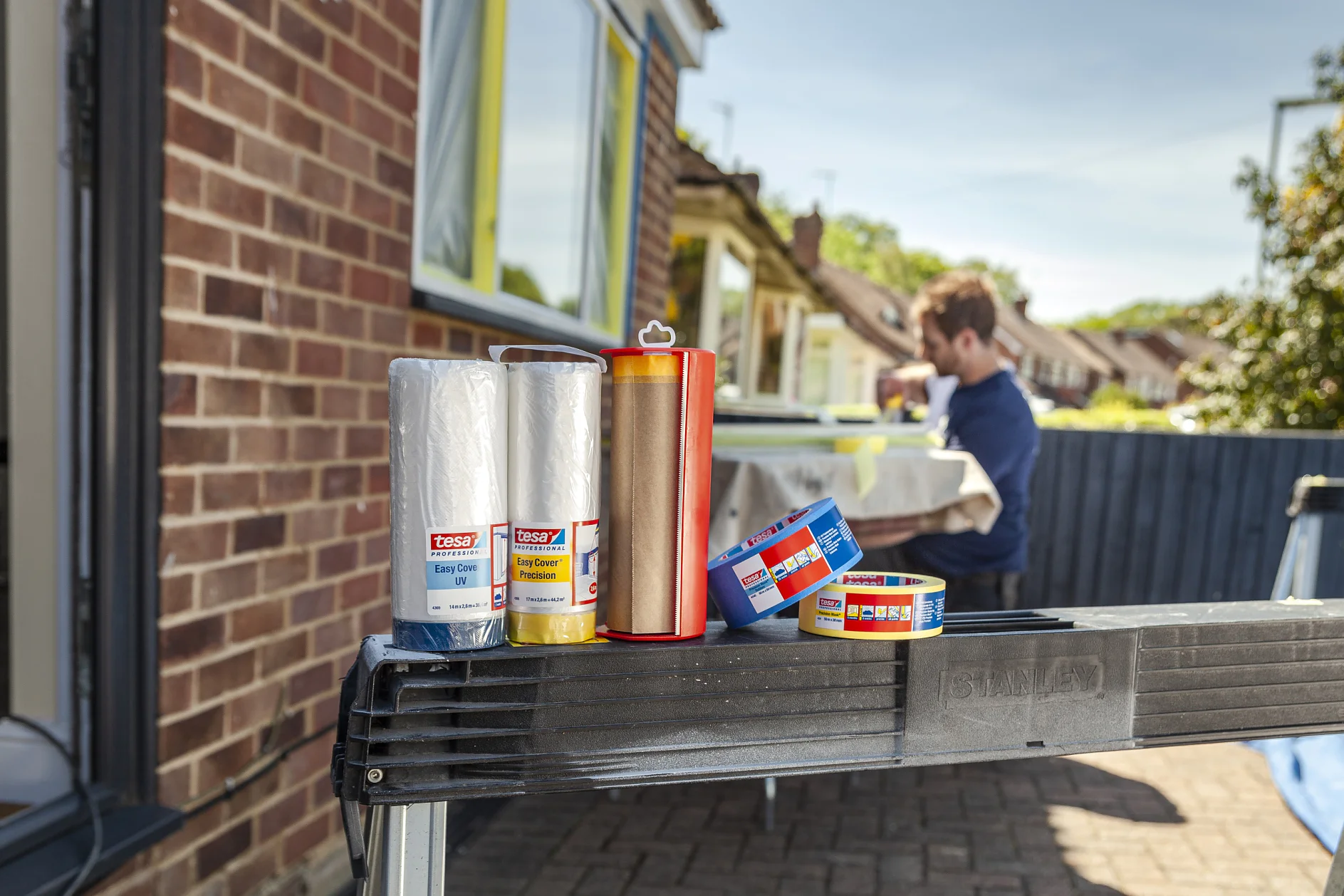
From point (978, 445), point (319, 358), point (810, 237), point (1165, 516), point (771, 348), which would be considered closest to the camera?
point (319, 358)

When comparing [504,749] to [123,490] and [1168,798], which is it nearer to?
[123,490]

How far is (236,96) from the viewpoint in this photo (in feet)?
6.63

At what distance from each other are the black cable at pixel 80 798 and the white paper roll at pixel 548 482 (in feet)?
3.96

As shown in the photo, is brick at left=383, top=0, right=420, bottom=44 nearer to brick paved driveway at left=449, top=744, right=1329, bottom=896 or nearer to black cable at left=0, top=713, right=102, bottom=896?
black cable at left=0, top=713, right=102, bottom=896

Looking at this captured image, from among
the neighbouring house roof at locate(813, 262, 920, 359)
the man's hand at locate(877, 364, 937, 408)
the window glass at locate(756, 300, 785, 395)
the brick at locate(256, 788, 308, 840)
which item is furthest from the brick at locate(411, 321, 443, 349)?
the neighbouring house roof at locate(813, 262, 920, 359)

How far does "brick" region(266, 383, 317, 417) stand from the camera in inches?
86.9

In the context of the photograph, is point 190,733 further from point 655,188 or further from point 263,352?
point 655,188

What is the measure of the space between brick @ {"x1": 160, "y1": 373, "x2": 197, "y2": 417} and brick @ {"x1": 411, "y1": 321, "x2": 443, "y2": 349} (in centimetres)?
99

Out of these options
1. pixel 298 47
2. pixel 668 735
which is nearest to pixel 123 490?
pixel 298 47

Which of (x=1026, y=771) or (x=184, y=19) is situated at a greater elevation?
(x=184, y=19)

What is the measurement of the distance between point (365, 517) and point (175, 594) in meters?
0.80

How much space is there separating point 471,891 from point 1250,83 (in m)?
35.4

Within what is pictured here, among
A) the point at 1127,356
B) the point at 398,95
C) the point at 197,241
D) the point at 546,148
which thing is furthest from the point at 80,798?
the point at 1127,356

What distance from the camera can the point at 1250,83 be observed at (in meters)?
29.3
